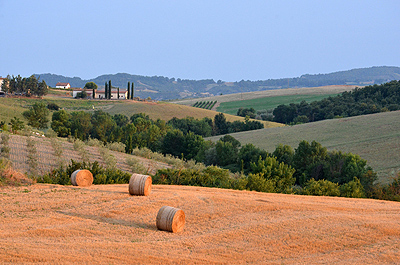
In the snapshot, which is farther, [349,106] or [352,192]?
[349,106]

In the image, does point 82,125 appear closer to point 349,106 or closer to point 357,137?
point 357,137

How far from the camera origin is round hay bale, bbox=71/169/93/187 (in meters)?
14.5

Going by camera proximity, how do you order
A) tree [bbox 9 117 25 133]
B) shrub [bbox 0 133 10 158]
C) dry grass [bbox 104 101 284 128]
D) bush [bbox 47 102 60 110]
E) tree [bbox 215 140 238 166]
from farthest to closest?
dry grass [bbox 104 101 284 128] → bush [bbox 47 102 60 110] → tree [bbox 215 140 238 166] → tree [bbox 9 117 25 133] → shrub [bbox 0 133 10 158]

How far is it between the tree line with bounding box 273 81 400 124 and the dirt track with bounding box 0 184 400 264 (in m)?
72.6

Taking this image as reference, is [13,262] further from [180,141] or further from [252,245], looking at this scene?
[180,141]

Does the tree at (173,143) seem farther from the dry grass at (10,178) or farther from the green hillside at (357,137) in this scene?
the dry grass at (10,178)

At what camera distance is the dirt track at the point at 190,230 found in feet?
26.8

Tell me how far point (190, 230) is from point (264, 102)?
122673 mm

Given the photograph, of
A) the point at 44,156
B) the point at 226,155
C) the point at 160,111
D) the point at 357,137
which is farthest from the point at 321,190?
the point at 160,111

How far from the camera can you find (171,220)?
9.80 metres

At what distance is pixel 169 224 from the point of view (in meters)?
9.84

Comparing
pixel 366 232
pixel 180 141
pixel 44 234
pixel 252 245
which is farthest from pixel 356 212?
pixel 180 141

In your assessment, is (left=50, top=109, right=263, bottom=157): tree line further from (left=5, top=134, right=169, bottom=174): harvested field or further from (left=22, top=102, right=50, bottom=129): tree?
(left=5, top=134, right=169, bottom=174): harvested field

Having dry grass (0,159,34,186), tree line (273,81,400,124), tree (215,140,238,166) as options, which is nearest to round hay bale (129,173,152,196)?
dry grass (0,159,34,186)
